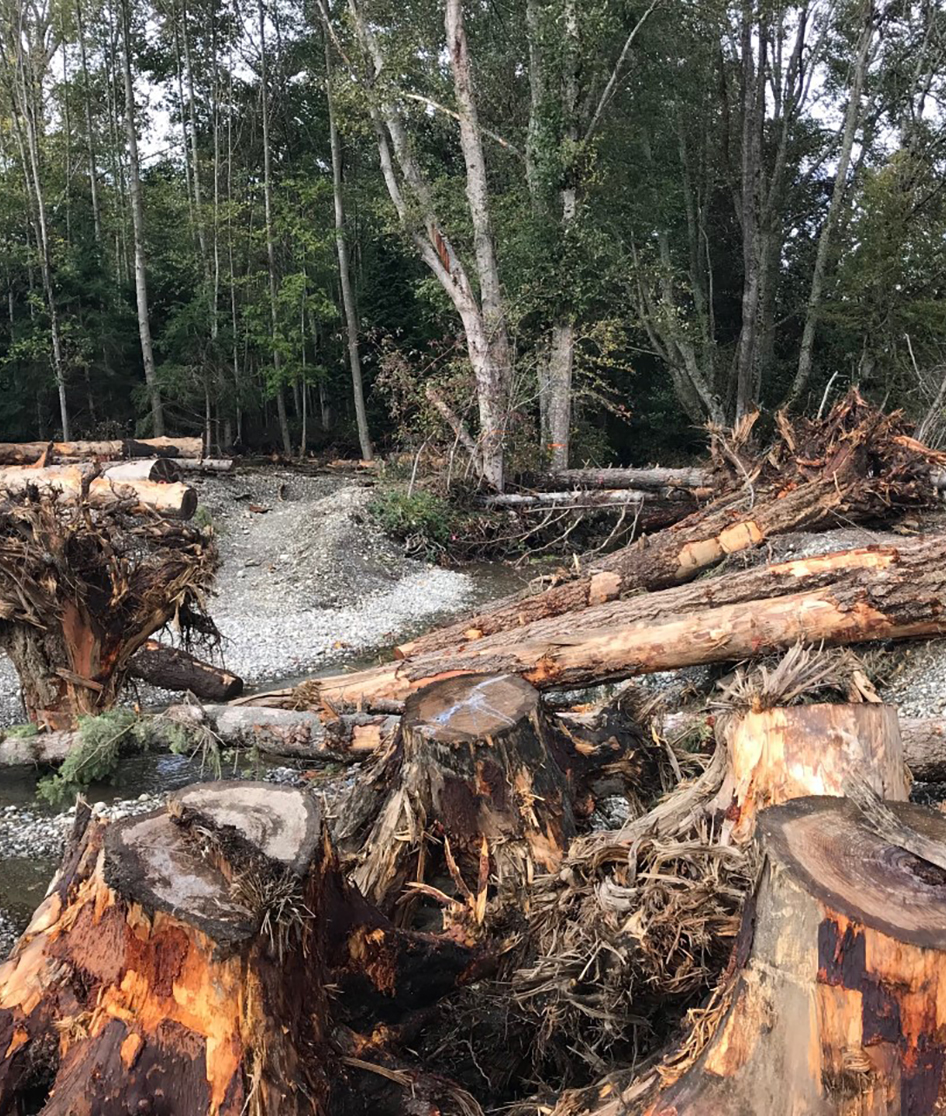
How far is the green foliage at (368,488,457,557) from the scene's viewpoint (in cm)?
1467

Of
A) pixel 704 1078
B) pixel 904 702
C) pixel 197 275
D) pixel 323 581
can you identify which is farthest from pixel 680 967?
pixel 197 275

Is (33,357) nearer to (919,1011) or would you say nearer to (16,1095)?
(16,1095)

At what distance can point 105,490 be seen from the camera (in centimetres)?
1066

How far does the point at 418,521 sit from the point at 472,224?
296 inches

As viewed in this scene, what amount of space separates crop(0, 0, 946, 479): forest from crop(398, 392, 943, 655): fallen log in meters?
6.35

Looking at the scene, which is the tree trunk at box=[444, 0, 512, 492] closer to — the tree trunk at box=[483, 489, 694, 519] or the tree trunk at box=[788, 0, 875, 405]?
the tree trunk at box=[483, 489, 694, 519]

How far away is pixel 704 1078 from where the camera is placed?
1908 mm

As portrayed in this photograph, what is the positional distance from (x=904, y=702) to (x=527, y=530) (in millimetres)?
9769

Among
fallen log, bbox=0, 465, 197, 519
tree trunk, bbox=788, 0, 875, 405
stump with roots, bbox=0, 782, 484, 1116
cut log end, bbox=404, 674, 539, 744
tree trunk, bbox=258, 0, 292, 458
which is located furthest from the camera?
tree trunk, bbox=258, 0, 292, 458

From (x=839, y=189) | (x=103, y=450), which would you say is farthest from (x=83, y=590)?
(x=839, y=189)

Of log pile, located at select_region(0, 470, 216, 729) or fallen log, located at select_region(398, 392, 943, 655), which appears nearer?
log pile, located at select_region(0, 470, 216, 729)

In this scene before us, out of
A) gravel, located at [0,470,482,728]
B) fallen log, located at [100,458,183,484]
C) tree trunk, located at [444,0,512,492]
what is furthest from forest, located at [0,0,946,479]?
fallen log, located at [100,458,183,484]

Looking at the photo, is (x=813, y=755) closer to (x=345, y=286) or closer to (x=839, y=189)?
(x=345, y=286)

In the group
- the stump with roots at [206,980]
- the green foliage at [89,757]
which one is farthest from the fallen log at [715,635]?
the stump with roots at [206,980]
